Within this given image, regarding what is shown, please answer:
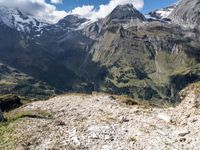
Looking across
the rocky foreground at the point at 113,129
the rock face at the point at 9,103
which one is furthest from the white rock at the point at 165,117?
the rock face at the point at 9,103

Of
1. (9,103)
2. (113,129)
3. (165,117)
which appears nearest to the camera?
(113,129)

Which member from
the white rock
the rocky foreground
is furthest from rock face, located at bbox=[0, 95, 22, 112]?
the white rock

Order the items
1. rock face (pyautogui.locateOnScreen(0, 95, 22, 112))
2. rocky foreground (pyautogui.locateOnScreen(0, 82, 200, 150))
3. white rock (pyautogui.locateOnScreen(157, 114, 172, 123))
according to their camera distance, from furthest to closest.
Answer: rock face (pyautogui.locateOnScreen(0, 95, 22, 112)), white rock (pyautogui.locateOnScreen(157, 114, 172, 123)), rocky foreground (pyautogui.locateOnScreen(0, 82, 200, 150))

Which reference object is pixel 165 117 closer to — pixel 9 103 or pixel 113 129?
pixel 113 129

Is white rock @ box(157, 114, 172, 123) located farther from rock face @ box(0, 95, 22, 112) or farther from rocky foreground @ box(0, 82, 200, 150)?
rock face @ box(0, 95, 22, 112)

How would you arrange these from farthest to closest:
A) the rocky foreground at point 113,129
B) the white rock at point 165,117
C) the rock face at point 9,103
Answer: the rock face at point 9,103 → the white rock at point 165,117 → the rocky foreground at point 113,129

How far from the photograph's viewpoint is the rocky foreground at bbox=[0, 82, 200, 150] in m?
30.4

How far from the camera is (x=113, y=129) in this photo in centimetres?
3381

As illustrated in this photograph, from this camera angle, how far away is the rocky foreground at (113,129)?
30375 mm

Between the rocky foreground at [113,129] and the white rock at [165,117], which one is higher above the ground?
the white rock at [165,117]

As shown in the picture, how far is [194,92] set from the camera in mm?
36281

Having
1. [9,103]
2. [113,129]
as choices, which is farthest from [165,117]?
[9,103]

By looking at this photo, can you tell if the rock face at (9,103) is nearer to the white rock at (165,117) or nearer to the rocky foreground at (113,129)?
the rocky foreground at (113,129)

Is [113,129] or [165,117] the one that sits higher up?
[165,117]
